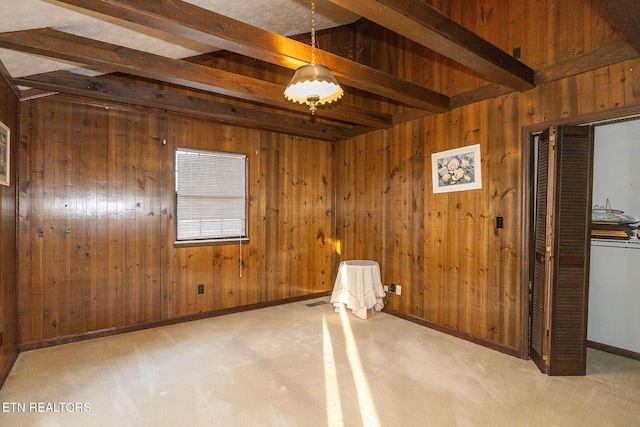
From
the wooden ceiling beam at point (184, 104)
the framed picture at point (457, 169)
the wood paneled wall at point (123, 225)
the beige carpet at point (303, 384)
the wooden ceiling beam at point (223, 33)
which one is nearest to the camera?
the wooden ceiling beam at point (223, 33)

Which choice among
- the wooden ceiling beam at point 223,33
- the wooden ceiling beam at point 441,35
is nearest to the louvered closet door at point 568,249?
the wooden ceiling beam at point 441,35

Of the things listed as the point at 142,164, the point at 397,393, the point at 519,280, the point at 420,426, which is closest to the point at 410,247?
the point at 519,280

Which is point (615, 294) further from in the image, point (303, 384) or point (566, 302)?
point (303, 384)

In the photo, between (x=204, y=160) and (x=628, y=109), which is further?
(x=204, y=160)

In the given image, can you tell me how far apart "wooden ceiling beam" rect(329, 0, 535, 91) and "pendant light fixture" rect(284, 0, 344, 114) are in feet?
1.17

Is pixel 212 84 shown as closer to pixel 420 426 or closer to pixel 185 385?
pixel 185 385

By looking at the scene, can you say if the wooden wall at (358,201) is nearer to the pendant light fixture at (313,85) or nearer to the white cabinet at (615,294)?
the white cabinet at (615,294)

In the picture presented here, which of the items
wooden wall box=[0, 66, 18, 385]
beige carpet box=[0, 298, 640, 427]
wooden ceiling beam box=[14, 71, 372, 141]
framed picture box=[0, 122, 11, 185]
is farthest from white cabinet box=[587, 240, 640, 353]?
framed picture box=[0, 122, 11, 185]

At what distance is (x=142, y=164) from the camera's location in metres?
3.69

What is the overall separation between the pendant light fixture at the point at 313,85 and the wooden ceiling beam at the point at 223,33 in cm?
30

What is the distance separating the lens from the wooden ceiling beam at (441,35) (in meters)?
1.83

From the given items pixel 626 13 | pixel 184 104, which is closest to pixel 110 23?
pixel 184 104

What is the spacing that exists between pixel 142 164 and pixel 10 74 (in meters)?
1.28

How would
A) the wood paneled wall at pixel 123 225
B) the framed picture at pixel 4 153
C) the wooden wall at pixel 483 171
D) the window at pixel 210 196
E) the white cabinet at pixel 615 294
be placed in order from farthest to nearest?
1. the window at pixel 210 196
2. the wood paneled wall at pixel 123 225
3. the white cabinet at pixel 615 294
4. the wooden wall at pixel 483 171
5. the framed picture at pixel 4 153
